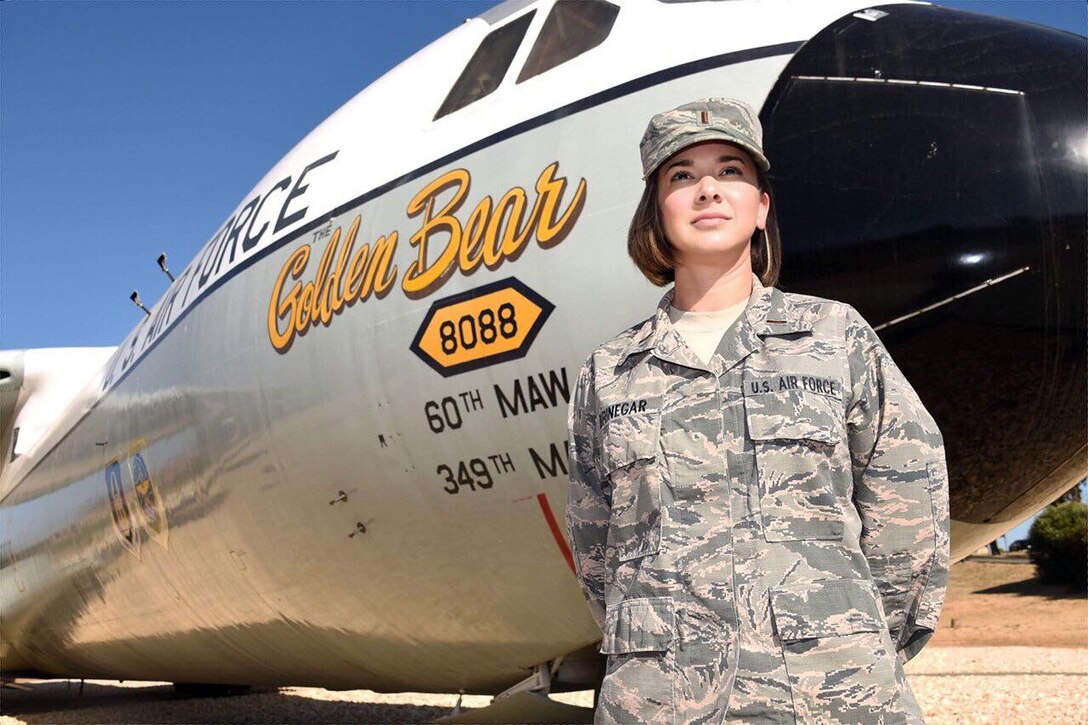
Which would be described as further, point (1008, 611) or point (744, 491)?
point (1008, 611)

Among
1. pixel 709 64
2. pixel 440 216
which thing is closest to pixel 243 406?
pixel 440 216

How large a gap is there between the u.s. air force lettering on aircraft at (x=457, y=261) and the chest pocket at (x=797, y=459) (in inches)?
78.9

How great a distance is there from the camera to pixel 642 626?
202cm

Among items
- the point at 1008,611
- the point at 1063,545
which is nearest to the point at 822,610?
the point at 1008,611

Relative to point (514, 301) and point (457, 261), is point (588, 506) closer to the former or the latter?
point (514, 301)

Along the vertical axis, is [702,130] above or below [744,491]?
above

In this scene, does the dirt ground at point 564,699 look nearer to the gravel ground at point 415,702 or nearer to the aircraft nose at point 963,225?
the gravel ground at point 415,702

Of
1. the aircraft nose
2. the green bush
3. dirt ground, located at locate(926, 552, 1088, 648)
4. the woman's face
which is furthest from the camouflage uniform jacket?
the green bush

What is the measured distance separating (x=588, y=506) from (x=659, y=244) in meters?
0.62

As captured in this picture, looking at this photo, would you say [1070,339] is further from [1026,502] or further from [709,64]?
[709,64]

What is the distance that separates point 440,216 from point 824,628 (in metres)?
3.01

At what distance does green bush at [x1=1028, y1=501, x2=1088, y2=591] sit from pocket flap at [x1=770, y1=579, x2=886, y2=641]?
2911 centimetres

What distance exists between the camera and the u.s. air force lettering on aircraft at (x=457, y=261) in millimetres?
4082

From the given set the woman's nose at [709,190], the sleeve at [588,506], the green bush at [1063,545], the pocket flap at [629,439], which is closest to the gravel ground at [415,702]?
the sleeve at [588,506]
